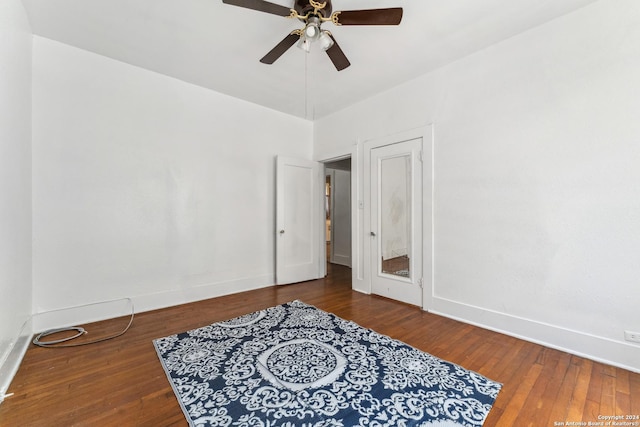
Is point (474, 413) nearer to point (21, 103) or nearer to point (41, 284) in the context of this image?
point (41, 284)

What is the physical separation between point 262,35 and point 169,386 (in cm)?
318

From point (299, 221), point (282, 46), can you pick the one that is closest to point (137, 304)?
point (299, 221)

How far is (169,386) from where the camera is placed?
1.87 meters

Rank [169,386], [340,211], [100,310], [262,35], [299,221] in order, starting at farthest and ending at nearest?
[340,211]
[299,221]
[100,310]
[262,35]
[169,386]

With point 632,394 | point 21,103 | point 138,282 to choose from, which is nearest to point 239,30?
point 21,103

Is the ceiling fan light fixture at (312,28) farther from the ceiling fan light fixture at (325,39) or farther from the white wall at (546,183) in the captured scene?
the white wall at (546,183)

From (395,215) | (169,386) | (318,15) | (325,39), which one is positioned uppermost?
(318,15)

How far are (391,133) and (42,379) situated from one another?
431cm

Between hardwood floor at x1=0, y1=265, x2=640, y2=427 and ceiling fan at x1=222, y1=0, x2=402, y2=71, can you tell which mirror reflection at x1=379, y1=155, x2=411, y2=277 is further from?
ceiling fan at x1=222, y1=0, x2=402, y2=71

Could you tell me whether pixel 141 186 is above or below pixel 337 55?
below

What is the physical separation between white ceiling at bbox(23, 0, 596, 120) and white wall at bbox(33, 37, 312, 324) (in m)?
0.40

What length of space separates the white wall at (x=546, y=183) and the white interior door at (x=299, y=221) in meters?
2.25

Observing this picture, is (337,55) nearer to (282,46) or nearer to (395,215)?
(282,46)

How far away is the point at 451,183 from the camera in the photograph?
314cm
